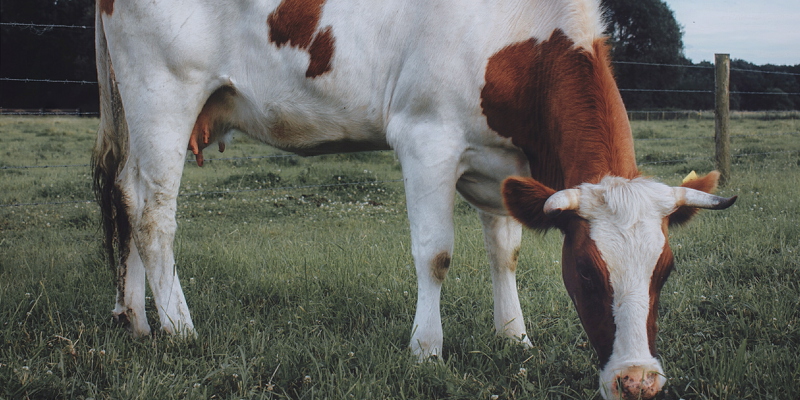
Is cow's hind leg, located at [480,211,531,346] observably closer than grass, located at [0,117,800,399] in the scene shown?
No

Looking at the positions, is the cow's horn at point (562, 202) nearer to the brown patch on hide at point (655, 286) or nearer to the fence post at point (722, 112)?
the brown patch on hide at point (655, 286)

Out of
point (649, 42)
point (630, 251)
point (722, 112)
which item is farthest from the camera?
point (649, 42)

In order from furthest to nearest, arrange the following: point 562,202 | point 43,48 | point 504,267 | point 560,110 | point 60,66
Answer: point 60,66, point 43,48, point 504,267, point 560,110, point 562,202

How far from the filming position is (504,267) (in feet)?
11.6

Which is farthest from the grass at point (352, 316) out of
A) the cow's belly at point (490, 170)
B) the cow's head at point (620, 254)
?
the cow's belly at point (490, 170)

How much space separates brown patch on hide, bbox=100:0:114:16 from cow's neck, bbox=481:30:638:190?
2349mm

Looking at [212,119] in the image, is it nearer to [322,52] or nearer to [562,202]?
[322,52]

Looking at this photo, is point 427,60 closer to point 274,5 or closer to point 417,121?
point 417,121

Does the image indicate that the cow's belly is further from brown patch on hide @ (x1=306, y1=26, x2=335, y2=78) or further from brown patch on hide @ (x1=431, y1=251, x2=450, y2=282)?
brown patch on hide @ (x1=306, y1=26, x2=335, y2=78)

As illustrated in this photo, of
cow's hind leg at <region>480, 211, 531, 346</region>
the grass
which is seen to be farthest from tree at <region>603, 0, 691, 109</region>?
cow's hind leg at <region>480, 211, 531, 346</region>

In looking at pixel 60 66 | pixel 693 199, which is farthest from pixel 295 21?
pixel 60 66

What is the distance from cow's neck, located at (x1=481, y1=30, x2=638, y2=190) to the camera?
8.70ft

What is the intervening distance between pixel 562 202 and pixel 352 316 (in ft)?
5.47

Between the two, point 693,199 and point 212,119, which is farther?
point 212,119
